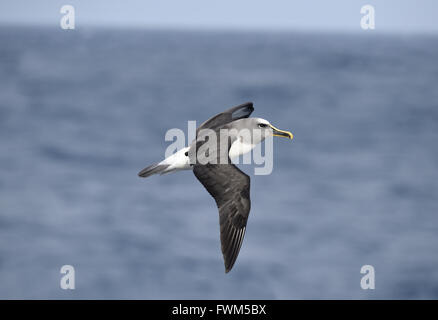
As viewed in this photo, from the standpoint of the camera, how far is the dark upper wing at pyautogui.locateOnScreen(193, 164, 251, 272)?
47.0ft

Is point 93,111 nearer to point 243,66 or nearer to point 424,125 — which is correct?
point 243,66

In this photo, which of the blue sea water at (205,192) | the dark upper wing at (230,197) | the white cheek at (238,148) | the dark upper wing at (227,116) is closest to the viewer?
the dark upper wing at (230,197)

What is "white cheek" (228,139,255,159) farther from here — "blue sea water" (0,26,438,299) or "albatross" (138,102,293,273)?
"blue sea water" (0,26,438,299)

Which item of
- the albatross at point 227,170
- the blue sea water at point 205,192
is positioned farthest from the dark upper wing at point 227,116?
the blue sea water at point 205,192

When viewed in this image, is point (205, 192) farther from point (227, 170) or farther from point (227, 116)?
point (227, 170)

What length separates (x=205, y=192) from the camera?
68.3 metres

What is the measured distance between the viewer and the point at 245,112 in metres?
16.2

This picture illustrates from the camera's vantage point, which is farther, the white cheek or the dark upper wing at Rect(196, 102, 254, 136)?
the dark upper wing at Rect(196, 102, 254, 136)

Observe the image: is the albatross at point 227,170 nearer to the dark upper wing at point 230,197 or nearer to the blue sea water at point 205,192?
the dark upper wing at point 230,197

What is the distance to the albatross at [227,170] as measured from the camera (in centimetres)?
1434

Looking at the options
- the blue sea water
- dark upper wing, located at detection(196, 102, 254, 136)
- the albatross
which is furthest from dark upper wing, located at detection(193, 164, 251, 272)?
the blue sea water

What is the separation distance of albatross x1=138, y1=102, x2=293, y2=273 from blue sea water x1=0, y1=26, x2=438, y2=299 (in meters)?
37.4

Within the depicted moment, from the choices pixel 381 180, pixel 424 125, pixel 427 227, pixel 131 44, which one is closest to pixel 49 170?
pixel 381 180

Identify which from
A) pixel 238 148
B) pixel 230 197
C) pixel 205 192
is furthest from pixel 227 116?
pixel 205 192
